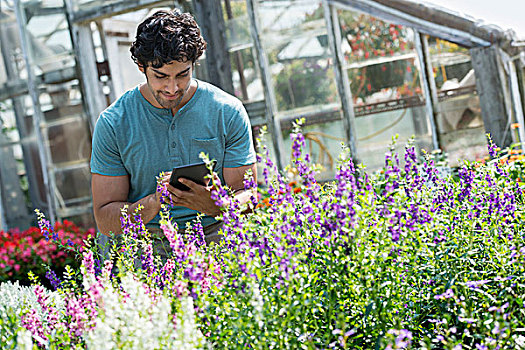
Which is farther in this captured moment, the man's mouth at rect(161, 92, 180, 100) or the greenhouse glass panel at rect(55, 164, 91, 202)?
the greenhouse glass panel at rect(55, 164, 91, 202)

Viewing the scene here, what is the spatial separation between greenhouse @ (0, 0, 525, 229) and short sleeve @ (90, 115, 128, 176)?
3.64 m

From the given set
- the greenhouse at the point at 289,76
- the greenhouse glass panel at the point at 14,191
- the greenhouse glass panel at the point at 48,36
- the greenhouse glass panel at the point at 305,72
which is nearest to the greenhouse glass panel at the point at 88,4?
the greenhouse at the point at 289,76

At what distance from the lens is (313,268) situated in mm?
1736

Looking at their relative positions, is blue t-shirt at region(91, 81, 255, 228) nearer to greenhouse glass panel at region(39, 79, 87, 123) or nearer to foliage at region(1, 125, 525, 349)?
foliage at region(1, 125, 525, 349)

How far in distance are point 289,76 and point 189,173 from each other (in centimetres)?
409

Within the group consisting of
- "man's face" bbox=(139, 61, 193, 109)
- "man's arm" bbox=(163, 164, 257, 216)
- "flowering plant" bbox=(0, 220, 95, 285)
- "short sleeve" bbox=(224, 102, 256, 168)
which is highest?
"man's face" bbox=(139, 61, 193, 109)

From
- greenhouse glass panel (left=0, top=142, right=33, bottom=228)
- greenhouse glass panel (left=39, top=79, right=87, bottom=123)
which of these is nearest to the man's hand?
greenhouse glass panel (left=39, top=79, right=87, bottom=123)

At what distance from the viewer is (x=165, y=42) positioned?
99.3 inches

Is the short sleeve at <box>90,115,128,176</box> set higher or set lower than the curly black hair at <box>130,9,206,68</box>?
lower

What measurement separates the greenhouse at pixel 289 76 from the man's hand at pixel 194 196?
3599mm

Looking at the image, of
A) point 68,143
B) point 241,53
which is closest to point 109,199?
point 241,53

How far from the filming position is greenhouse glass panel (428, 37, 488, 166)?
5.54m

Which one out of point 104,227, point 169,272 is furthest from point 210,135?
point 169,272

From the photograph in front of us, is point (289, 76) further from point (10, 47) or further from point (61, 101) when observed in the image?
point (10, 47)
